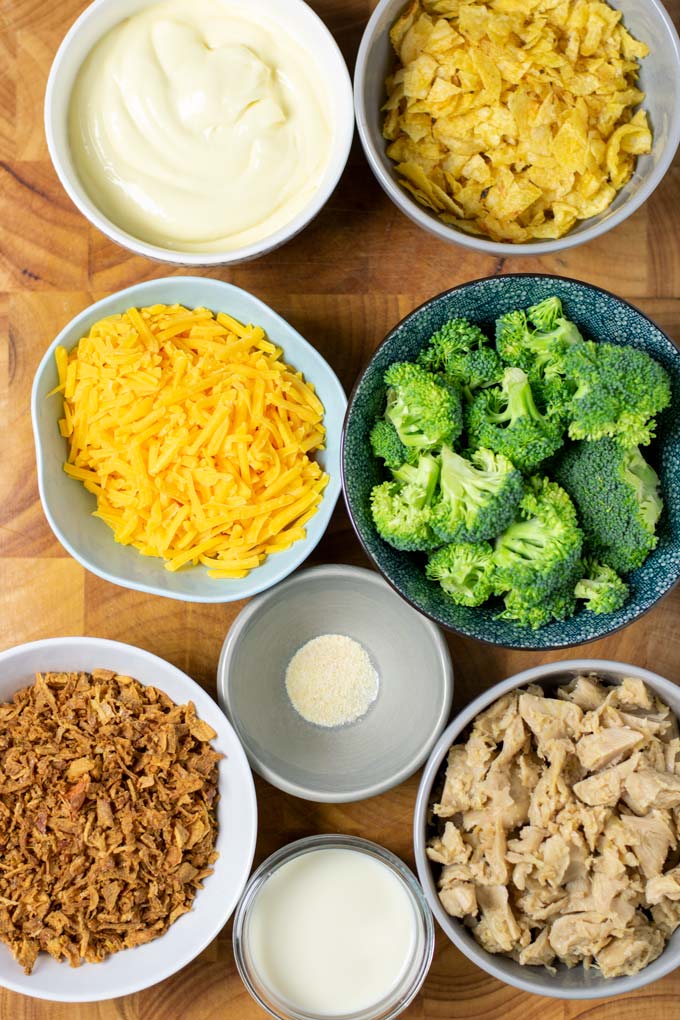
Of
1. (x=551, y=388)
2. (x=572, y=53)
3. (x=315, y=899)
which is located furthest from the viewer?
(x=315, y=899)

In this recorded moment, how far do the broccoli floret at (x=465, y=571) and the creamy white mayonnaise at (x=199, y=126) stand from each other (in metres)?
0.74

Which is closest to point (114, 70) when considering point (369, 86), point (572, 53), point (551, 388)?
point (369, 86)

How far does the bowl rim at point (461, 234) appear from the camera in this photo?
1.86 metres

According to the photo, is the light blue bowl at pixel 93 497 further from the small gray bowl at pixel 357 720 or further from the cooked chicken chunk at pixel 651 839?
the cooked chicken chunk at pixel 651 839

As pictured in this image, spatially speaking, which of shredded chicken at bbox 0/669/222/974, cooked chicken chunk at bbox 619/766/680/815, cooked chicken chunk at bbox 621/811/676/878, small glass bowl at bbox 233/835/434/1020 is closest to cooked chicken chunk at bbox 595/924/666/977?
cooked chicken chunk at bbox 621/811/676/878

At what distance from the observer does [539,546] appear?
1.74m

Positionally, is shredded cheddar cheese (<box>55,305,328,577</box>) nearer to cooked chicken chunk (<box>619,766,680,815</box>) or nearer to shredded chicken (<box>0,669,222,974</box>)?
shredded chicken (<box>0,669,222,974</box>)

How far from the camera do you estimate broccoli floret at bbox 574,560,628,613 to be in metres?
1.80

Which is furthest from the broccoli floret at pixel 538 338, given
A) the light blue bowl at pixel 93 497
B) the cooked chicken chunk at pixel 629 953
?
the cooked chicken chunk at pixel 629 953

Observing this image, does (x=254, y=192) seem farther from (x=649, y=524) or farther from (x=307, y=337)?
(x=649, y=524)

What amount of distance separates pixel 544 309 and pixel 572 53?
551mm

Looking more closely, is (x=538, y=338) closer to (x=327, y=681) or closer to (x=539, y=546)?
(x=539, y=546)

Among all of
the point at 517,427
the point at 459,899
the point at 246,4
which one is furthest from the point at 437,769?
the point at 246,4

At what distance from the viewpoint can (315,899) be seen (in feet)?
7.00
